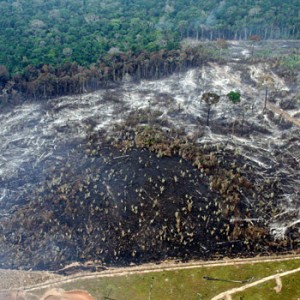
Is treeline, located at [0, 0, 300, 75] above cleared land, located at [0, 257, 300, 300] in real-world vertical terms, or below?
above

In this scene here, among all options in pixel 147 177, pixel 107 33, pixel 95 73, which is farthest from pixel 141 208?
pixel 107 33

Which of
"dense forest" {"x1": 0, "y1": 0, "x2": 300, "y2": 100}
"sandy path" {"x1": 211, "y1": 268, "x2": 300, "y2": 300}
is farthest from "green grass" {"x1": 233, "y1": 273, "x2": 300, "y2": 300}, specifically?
"dense forest" {"x1": 0, "y1": 0, "x2": 300, "y2": 100}

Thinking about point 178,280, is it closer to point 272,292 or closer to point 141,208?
point 272,292

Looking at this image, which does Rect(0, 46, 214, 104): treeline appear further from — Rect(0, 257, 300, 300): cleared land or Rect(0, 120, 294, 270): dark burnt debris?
Rect(0, 257, 300, 300): cleared land

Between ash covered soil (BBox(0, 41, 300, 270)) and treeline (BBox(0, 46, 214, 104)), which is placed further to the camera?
treeline (BBox(0, 46, 214, 104))

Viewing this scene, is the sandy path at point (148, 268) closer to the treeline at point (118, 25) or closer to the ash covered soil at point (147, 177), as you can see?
the ash covered soil at point (147, 177)

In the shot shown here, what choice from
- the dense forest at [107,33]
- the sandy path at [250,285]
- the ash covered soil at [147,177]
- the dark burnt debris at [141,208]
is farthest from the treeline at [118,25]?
the sandy path at [250,285]
